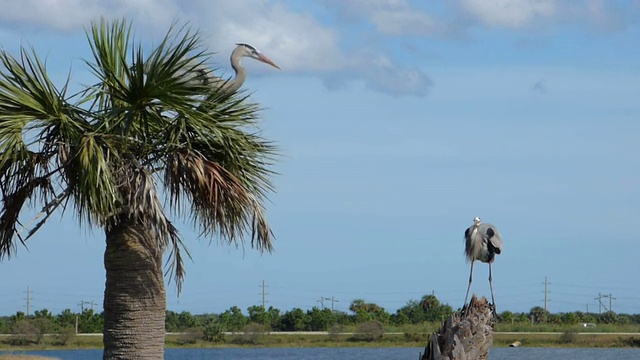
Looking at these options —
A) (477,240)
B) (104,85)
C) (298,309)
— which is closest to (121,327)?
(104,85)

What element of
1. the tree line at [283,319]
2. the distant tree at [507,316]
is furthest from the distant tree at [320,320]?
the distant tree at [507,316]

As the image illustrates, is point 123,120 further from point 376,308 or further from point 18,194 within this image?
point 376,308

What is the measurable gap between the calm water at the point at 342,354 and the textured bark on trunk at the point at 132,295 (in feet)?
110

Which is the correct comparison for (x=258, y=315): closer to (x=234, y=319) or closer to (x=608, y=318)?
(x=234, y=319)

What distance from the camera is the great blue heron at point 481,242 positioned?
18266 millimetres

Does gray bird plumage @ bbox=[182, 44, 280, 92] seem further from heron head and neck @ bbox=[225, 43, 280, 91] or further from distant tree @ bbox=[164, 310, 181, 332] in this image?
distant tree @ bbox=[164, 310, 181, 332]

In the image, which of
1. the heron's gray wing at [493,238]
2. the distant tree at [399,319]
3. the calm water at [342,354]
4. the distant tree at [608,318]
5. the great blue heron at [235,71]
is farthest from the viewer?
the distant tree at [608,318]

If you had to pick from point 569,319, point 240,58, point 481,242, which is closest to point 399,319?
point 569,319

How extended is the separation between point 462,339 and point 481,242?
7.08m

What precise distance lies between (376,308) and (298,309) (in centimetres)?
709

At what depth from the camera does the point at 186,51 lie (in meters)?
12.7

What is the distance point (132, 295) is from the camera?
1284 centimetres

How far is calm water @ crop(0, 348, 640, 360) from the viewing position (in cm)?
4822

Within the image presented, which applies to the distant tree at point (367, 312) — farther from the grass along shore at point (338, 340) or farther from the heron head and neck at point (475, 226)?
the heron head and neck at point (475, 226)
